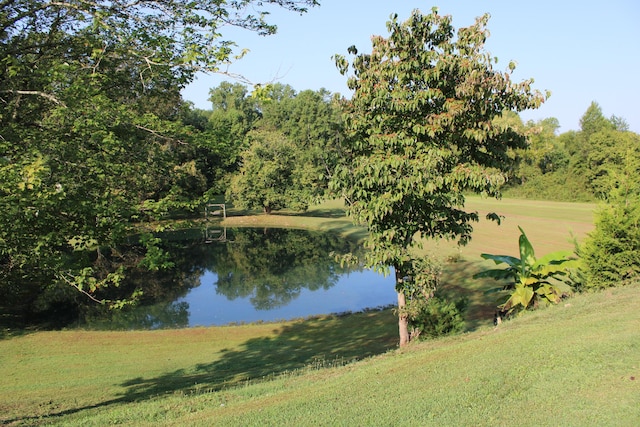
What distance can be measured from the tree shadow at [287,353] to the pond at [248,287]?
101 inches

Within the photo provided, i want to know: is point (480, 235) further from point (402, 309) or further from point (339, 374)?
point (339, 374)

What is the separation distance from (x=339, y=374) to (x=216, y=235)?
3899 centimetres

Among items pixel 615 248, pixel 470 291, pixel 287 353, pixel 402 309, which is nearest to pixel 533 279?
pixel 615 248

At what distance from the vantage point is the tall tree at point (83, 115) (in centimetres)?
825

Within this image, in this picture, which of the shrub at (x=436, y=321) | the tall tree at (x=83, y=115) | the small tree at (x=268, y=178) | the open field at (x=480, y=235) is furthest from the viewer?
the small tree at (x=268, y=178)

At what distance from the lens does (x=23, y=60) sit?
9242 millimetres

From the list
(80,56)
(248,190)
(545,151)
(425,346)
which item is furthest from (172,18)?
(545,151)

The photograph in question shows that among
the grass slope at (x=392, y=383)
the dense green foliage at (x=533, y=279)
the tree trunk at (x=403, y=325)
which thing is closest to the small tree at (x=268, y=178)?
the dense green foliage at (x=533, y=279)

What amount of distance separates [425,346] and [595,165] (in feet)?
212

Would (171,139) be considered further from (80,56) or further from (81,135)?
(80,56)

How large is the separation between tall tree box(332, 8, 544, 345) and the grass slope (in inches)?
106

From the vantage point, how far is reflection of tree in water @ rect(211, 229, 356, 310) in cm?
2495

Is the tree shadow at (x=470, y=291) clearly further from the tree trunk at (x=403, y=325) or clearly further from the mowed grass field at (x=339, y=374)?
the tree trunk at (x=403, y=325)

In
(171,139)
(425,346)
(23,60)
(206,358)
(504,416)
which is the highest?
(23,60)
